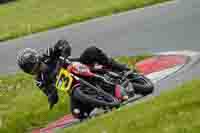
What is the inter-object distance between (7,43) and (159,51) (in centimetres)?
824

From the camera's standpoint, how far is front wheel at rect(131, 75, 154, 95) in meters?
9.85

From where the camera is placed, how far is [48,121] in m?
11.7

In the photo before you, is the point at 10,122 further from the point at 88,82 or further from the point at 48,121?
the point at 88,82

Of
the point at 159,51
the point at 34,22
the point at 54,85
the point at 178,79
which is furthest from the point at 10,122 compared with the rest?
the point at 34,22

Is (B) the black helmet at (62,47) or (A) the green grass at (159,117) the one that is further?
(B) the black helmet at (62,47)

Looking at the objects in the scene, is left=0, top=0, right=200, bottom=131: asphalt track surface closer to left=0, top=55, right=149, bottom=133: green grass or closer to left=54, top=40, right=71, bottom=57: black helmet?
left=0, top=55, right=149, bottom=133: green grass

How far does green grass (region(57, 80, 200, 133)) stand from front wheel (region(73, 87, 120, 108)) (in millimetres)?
316

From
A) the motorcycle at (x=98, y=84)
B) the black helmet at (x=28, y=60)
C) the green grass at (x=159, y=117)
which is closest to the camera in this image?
the green grass at (x=159, y=117)

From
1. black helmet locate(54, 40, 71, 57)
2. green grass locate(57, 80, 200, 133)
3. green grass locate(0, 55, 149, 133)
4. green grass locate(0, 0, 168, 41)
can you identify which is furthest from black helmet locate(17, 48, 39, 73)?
green grass locate(0, 0, 168, 41)

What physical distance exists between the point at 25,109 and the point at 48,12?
50.2 ft

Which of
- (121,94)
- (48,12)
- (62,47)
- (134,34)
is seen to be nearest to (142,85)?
(121,94)

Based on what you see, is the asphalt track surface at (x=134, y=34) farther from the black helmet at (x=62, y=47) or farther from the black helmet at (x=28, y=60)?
the black helmet at (x=28, y=60)

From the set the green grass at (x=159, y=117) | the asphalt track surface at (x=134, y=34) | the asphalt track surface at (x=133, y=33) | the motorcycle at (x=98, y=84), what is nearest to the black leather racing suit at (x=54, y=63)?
the motorcycle at (x=98, y=84)

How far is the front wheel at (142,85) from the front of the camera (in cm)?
985
